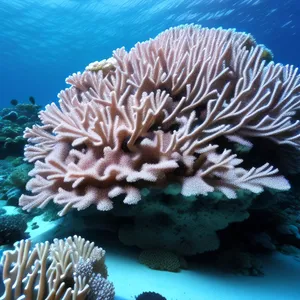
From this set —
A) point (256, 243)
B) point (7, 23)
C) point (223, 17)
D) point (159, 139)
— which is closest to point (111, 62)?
point (159, 139)

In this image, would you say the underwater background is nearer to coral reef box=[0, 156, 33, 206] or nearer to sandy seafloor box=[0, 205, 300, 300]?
sandy seafloor box=[0, 205, 300, 300]

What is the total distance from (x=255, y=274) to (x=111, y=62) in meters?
3.99

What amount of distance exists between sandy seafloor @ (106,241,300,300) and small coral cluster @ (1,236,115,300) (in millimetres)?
585

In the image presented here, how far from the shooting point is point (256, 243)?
383cm

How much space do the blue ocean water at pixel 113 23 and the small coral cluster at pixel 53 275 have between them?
94.4 ft

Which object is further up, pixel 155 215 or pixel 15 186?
pixel 15 186

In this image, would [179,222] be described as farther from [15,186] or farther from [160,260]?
[15,186]

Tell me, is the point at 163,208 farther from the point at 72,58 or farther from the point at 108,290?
the point at 72,58

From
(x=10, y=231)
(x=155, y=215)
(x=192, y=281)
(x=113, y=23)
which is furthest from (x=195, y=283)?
(x=113, y=23)

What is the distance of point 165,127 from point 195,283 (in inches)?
73.6

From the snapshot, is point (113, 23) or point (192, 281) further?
point (113, 23)

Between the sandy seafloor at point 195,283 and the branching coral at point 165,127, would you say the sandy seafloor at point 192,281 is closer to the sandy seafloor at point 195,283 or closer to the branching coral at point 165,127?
the sandy seafloor at point 195,283

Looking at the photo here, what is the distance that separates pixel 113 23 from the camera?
126ft

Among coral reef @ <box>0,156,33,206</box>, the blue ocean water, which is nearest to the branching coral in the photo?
coral reef @ <box>0,156,33,206</box>
